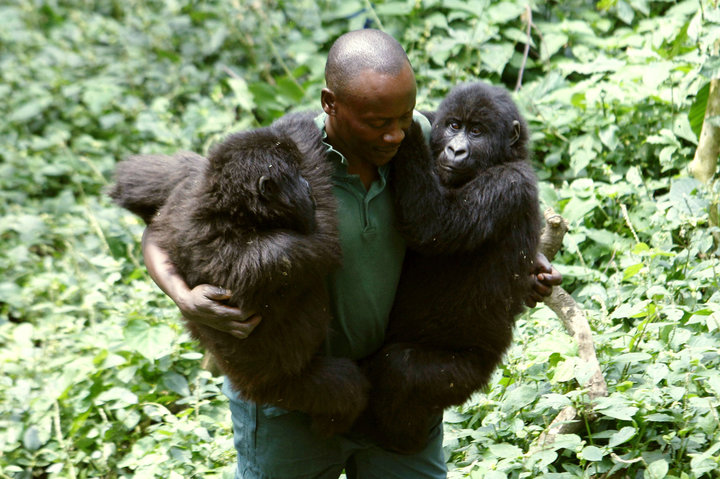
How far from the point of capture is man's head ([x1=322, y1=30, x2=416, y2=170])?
2.62 meters

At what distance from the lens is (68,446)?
4703mm

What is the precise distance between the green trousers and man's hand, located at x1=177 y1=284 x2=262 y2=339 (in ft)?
1.36

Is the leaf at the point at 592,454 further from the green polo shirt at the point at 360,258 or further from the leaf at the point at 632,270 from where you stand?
the leaf at the point at 632,270

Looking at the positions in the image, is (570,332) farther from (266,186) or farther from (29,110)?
(29,110)

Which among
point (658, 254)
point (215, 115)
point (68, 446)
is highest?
point (658, 254)

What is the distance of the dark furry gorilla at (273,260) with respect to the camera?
2.75m

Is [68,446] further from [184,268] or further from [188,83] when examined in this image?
[188,83]

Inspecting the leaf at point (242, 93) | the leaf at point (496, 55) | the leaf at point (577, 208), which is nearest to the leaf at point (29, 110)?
the leaf at point (242, 93)

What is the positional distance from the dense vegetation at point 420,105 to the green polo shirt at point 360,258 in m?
1.01

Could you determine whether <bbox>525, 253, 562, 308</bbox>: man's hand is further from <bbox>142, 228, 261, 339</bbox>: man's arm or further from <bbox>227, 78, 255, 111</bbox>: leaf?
<bbox>227, 78, 255, 111</bbox>: leaf

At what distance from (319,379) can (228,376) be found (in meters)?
0.36

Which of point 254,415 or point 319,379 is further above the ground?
point 319,379

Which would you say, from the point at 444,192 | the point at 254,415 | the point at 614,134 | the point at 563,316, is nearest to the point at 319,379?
the point at 254,415

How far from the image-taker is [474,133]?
11.5 feet
